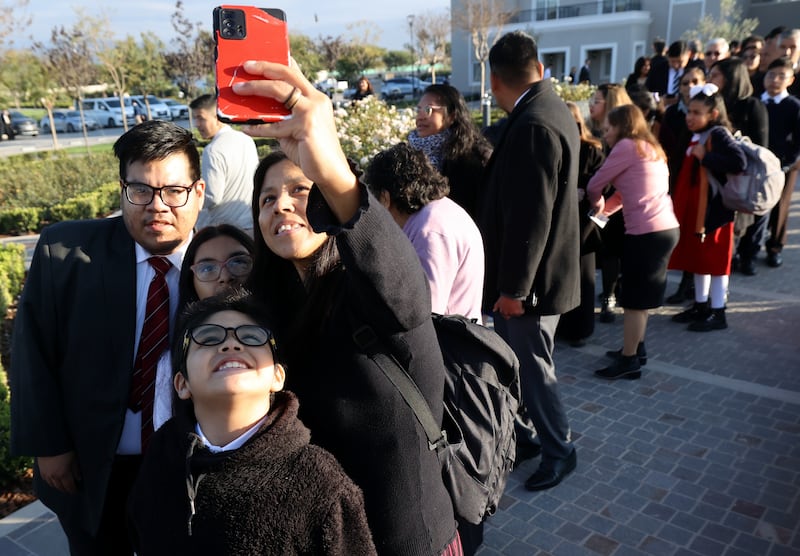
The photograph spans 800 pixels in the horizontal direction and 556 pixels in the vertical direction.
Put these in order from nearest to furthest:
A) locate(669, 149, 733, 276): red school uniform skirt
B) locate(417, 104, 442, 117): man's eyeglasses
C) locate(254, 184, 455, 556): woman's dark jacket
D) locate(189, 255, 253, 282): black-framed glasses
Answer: locate(254, 184, 455, 556): woman's dark jacket, locate(189, 255, 253, 282): black-framed glasses, locate(417, 104, 442, 117): man's eyeglasses, locate(669, 149, 733, 276): red school uniform skirt

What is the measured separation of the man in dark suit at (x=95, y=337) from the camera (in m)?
1.92

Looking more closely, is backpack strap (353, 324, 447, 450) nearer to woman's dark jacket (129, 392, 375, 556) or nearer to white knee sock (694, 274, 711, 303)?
woman's dark jacket (129, 392, 375, 556)

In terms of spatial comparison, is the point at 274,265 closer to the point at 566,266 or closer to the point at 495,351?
the point at 495,351

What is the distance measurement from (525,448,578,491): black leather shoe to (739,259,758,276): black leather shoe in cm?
464

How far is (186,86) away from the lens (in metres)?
24.0

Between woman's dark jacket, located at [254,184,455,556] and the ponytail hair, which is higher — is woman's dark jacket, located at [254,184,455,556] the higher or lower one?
the lower one

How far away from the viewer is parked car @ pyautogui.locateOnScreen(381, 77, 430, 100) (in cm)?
3928

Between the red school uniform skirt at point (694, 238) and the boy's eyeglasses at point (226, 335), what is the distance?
16.0 feet

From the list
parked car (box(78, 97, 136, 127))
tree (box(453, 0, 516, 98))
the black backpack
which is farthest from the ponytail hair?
parked car (box(78, 97, 136, 127))

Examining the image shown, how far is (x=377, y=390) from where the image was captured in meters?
1.38

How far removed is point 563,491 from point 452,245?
5.83 ft

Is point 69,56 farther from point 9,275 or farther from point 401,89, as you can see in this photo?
point 401,89

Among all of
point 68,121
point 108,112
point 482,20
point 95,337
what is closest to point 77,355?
point 95,337

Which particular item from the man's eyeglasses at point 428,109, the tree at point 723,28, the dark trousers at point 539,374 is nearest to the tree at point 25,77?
the man's eyeglasses at point 428,109
